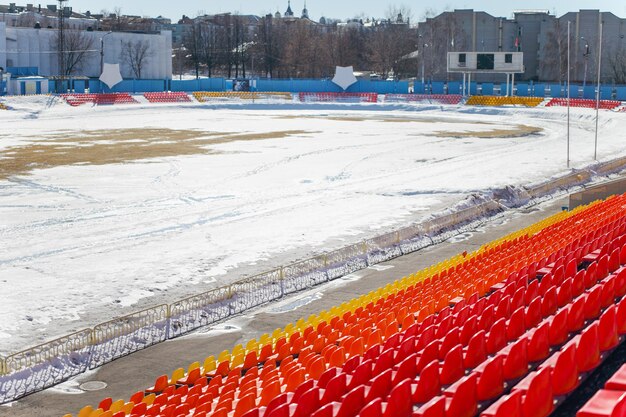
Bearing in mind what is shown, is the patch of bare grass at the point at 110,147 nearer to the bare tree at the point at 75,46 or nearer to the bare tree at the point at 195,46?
the bare tree at the point at 75,46

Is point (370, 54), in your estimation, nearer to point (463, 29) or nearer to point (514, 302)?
point (463, 29)

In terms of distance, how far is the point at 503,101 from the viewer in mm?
101750

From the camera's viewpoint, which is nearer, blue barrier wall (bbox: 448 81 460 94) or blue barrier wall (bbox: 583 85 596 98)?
blue barrier wall (bbox: 583 85 596 98)

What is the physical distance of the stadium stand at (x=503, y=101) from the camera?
328ft

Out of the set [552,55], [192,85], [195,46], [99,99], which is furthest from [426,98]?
[195,46]

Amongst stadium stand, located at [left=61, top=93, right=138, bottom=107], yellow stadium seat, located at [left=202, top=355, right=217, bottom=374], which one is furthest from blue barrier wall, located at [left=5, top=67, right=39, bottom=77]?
yellow stadium seat, located at [left=202, top=355, right=217, bottom=374]

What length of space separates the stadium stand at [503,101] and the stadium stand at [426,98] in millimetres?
2209

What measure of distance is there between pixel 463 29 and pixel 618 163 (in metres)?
80.0

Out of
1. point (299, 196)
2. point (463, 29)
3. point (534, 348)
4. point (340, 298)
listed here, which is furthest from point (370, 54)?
point (534, 348)

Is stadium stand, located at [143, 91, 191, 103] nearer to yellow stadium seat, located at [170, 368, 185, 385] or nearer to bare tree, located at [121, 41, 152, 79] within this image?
bare tree, located at [121, 41, 152, 79]

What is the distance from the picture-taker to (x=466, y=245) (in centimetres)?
3148

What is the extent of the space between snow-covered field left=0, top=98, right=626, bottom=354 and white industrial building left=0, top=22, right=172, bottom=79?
40470 millimetres

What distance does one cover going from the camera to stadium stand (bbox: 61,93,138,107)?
9919cm

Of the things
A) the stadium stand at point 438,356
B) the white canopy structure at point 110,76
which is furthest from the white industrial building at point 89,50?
the stadium stand at point 438,356
